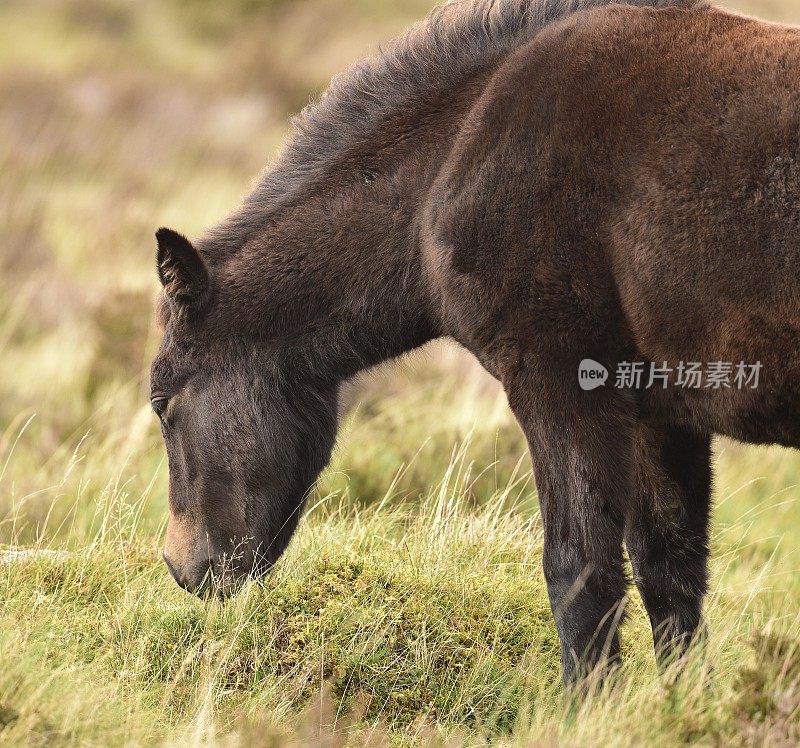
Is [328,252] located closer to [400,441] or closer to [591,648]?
[591,648]

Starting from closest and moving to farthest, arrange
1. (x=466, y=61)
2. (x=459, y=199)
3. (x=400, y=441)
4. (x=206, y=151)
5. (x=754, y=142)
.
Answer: (x=754, y=142) → (x=459, y=199) → (x=466, y=61) → (x=400, y=441) → (x=206, y=151)

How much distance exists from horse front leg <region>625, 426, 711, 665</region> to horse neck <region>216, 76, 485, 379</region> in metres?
1.07

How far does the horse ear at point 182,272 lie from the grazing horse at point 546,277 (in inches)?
0.4

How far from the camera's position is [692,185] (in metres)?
3.24

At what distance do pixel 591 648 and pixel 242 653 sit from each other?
4.46 feet

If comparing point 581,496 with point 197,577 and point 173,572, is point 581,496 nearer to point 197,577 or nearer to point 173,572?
point 197,577

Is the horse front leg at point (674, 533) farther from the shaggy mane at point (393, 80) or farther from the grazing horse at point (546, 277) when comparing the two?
the shaggy mane at point (393, 80)

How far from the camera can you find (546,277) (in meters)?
3.42

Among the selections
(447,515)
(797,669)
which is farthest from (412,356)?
(797,669)

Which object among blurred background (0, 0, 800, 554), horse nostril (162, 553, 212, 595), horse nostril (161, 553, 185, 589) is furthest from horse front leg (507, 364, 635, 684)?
horse nostril (161, 553, 185, 589)

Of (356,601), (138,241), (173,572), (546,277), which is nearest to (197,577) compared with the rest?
(173,572)


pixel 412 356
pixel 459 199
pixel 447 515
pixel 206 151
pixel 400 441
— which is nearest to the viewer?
pixel 459 199

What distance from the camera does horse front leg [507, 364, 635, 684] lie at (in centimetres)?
342

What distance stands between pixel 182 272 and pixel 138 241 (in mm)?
11433
